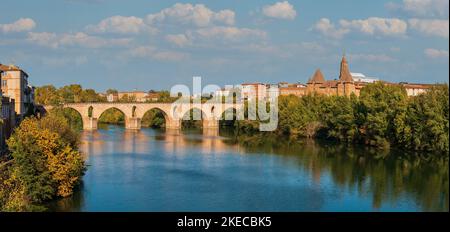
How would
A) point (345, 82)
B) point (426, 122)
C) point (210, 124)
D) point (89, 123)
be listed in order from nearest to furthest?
point (426, 122) → point (89, 123) → point (210, 124) → point (345, 82)

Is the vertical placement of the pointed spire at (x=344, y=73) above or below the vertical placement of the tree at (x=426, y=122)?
above

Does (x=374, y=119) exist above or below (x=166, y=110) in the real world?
below

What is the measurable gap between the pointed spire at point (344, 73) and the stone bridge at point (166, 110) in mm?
21290

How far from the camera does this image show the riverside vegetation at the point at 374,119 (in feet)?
101

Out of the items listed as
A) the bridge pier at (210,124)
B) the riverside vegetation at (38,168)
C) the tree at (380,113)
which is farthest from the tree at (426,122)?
the bridge pier at (210,124)

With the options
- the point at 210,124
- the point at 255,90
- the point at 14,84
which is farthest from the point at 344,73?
the point at 14,84

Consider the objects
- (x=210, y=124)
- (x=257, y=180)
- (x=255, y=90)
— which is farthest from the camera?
(x=255, y=90)

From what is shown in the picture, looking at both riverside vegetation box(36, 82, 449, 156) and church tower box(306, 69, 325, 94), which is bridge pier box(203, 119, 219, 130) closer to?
riverside vegetation box(36, 82, 449, 156)

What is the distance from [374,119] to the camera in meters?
36.2

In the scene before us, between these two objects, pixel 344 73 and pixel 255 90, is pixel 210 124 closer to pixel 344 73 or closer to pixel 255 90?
pixel 344 73

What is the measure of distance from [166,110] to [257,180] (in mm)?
39478

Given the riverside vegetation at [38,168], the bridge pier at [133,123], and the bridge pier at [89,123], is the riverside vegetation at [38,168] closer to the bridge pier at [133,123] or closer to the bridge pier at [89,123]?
the bridge pier at [89,123]

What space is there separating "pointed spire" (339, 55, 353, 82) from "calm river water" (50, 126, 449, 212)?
141 ft

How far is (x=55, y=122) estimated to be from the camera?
21891 millimetres
